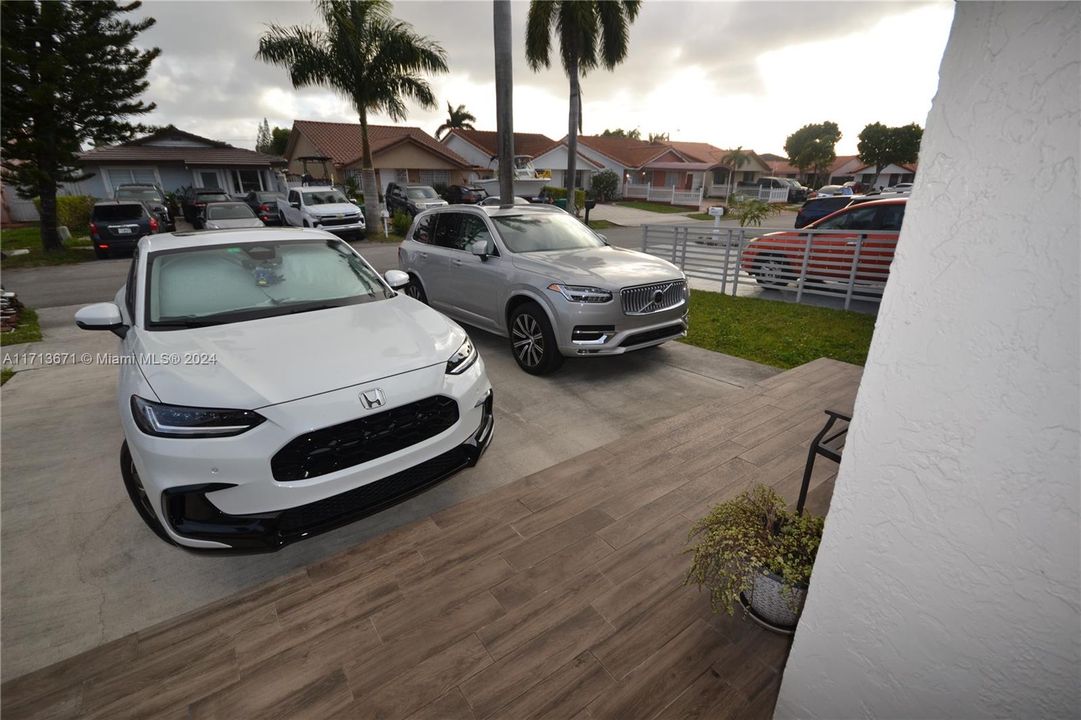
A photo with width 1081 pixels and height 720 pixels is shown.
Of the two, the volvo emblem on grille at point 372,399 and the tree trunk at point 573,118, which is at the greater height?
the tree trunk at point 573,118

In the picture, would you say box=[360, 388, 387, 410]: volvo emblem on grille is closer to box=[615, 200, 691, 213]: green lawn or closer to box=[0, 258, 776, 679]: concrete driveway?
box=[0, 258, 776, 679]: concrete driveway

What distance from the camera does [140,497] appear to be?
260 cm

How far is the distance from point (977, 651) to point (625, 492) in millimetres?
2037

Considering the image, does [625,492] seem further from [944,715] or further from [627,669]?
[944,715]

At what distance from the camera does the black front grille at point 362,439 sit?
2.40m

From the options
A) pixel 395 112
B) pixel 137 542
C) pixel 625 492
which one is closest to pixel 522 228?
pixel 625 492

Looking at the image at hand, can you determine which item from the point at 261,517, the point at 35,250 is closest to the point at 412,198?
the point at 35,250

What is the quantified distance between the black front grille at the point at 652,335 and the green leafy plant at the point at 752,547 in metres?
2.99

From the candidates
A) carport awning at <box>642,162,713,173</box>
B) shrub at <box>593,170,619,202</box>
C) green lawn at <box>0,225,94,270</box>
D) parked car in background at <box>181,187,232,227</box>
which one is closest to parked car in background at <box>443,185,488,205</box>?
parked car in background at <box>181,187,232,227</box>

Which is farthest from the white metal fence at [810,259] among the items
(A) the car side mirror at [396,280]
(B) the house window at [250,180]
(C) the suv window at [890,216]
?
(B) the house window at [250,180]

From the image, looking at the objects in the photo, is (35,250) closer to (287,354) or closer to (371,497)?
(287,354)

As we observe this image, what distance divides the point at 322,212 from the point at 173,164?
21062mm

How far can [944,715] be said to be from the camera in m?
1.26

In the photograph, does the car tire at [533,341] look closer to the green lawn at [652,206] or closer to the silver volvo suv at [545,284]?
the silver volvo suv at [545,284]
